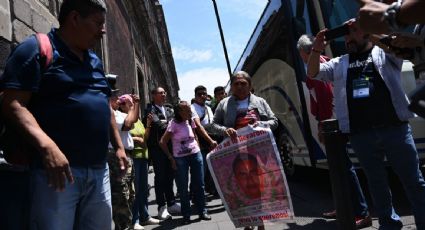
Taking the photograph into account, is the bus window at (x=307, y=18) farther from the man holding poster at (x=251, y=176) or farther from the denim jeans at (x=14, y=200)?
the denim jeans at (x=14, y=200)

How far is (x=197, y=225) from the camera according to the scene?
227 inches

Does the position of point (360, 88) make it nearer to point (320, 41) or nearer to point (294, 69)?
point (320, 41)

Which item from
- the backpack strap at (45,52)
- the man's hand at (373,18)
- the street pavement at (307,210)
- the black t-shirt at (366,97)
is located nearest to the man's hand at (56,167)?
the backpack strap at (45,52)

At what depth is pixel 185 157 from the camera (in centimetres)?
606

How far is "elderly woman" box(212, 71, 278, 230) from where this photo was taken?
4.68 metres

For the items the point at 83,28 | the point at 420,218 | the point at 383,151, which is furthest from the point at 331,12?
the point at 83,28

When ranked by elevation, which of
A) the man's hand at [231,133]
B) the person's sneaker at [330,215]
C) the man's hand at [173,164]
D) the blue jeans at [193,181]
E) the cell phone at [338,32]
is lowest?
the person's sneaker at [330,215]

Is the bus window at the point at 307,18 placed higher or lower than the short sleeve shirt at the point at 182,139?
higher

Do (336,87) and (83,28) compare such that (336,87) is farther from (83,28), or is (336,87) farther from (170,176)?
(170,176)

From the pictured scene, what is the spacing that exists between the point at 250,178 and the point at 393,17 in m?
2.63

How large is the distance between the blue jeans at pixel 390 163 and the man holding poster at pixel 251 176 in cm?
74

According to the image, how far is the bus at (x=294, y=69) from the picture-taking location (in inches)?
225

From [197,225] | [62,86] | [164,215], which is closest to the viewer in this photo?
[62,86]

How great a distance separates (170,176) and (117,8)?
9.72 metres
